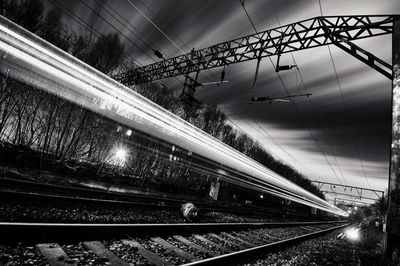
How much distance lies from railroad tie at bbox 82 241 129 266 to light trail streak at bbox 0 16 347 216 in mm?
8410

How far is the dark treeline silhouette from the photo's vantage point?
1499 cm

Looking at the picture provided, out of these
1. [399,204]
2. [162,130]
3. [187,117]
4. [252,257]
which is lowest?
[252,257]

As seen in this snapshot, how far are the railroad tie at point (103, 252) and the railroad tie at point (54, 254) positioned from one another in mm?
570

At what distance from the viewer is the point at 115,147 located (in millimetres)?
22469

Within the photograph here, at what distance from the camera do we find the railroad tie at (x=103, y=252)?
3.93 metres

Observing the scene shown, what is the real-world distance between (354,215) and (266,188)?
9754cm

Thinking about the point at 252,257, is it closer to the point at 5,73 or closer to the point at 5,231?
the point at 5,231

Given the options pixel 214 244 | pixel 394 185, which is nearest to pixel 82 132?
pixel 214 244

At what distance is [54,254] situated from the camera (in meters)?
3.61

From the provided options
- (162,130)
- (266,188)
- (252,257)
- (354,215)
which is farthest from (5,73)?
(354,215)

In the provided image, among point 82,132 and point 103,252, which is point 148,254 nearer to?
point 103,252

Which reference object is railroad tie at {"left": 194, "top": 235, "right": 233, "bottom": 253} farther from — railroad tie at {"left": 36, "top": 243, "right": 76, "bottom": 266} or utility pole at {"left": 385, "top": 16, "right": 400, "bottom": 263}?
utility pole at {"left": 385, "top": 16, "right": 400, "bottom": 263}

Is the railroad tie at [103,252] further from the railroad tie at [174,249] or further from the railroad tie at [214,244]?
the railroad tie at [214,244]

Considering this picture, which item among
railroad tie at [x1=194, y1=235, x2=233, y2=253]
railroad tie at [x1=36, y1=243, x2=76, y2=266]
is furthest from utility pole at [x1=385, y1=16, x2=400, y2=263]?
railroad tie at [x1=36, y1=243, x2=76, y2=266]
